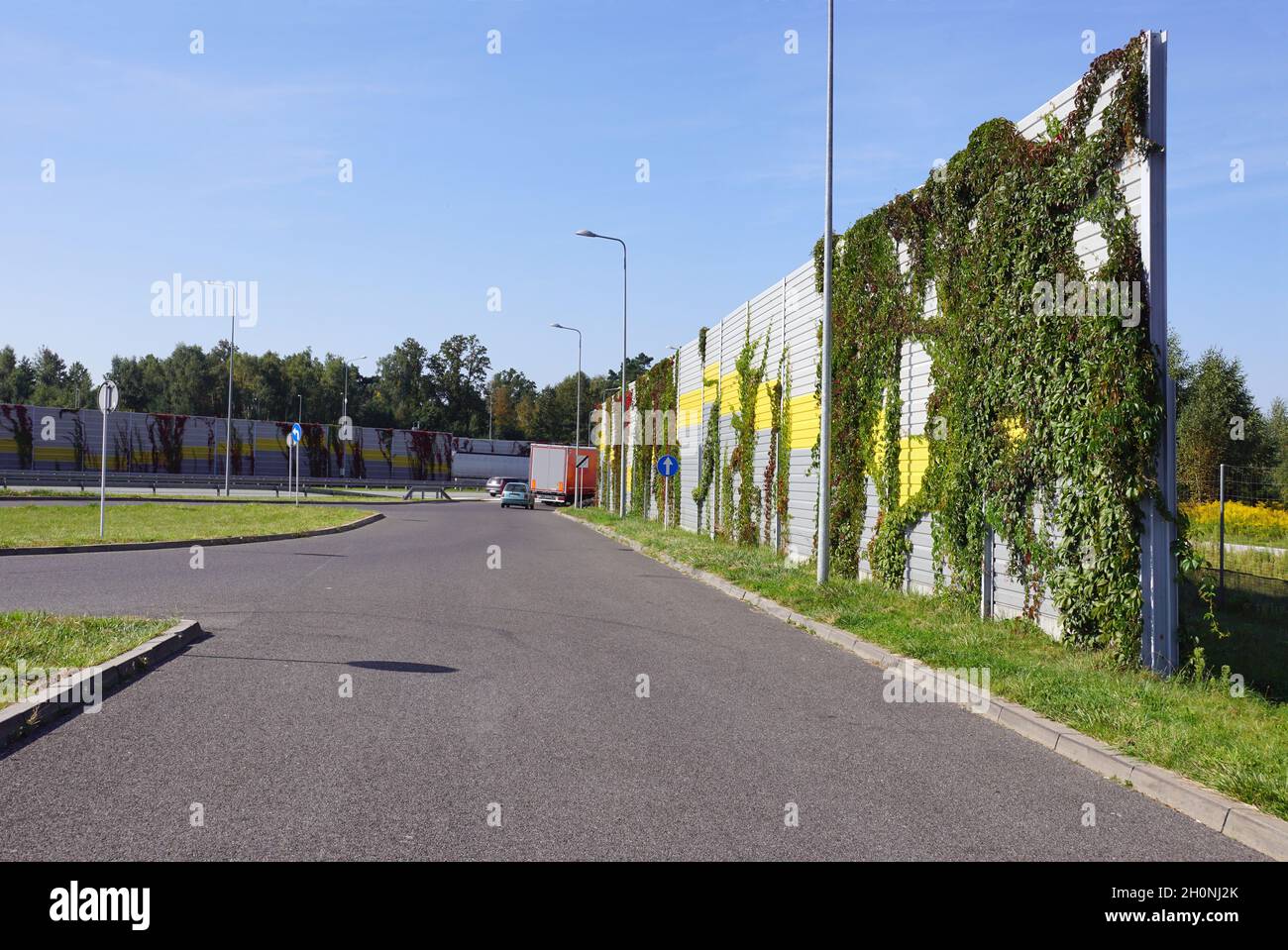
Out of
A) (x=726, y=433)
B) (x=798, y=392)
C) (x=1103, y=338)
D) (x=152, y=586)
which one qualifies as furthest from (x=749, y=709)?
(x=726, y=433)

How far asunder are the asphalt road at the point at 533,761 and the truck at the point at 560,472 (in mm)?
42976

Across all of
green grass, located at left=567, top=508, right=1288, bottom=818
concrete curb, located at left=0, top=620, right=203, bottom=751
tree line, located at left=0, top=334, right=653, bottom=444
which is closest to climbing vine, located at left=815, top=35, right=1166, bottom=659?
green grass, located at left=567, top=508, right=1288, bottom=818

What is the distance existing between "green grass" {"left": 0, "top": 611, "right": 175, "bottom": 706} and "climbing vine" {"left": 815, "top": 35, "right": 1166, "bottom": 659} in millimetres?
8562

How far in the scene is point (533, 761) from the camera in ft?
18.1

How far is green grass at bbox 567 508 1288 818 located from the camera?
5457 mm

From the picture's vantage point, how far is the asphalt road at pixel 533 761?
4301mm

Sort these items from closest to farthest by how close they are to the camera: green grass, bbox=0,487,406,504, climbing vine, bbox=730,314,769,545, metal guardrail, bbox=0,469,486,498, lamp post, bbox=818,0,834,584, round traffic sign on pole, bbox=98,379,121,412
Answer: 1. lamp post, bbox=818,0,834,584
2. round traffic sign on pole, bbox=98,379,121,412
3. climbing vine, bbox=730,314,769,545
4. green grass, bbox=0,487,406,504
5. metal guardrail, bbox=0,469,486,498

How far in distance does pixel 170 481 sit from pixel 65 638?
3962cm

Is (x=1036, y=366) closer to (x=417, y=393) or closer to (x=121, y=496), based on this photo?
(x=121, y=496)

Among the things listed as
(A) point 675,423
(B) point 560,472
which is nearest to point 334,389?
(B) point 560,472

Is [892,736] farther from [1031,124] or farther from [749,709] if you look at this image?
[1031,124]

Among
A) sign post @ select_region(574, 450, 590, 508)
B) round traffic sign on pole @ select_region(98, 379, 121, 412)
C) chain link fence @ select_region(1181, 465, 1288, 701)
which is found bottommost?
chain link fence @ select_region(1181, 465, 1288, 701)

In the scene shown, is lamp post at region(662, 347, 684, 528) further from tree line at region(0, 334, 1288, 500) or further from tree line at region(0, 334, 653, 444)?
tree line at region(0, 334, 653, 444)
